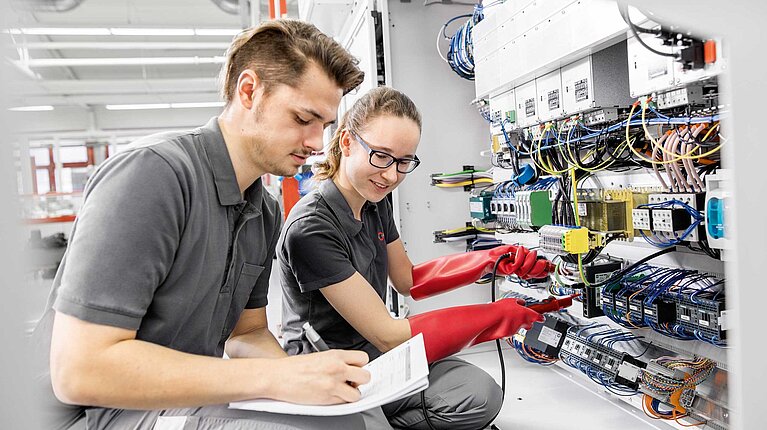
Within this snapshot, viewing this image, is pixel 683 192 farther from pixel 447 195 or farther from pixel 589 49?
pixel 447 195

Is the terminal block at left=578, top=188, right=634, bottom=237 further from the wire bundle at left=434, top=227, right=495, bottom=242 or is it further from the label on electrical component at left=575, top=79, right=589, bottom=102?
the wire bundle at left=434, top=227, right=495, bottom=242

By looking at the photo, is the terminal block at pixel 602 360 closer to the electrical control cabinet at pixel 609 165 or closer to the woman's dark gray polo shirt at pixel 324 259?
the electrical control cabinet at pixel 609 165

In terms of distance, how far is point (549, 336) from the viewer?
227cm

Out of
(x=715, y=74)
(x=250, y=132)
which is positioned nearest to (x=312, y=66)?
(x=250, y=132)

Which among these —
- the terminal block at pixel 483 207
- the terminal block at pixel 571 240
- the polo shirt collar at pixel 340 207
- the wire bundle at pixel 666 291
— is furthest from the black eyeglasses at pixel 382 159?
the terminal block at pixel 483 207

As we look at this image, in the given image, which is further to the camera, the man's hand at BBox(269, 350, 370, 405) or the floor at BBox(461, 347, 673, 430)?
the floor at BBox(461, 347, 673, 430)

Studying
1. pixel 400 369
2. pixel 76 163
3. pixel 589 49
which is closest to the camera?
pixel 400 369

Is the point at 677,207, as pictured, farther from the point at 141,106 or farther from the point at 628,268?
the point at 141,106

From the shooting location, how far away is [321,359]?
89 cm

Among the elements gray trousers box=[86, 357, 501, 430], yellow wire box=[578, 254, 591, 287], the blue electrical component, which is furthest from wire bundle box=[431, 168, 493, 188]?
the blue electrical component

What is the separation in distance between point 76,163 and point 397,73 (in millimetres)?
8101

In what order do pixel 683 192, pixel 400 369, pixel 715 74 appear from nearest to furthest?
→ pixel 400 369, pixel 715 74, pixel 683 192

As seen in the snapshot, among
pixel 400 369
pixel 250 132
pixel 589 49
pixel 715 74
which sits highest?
pixel 589 49

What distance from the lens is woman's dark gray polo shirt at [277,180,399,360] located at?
145 cm
